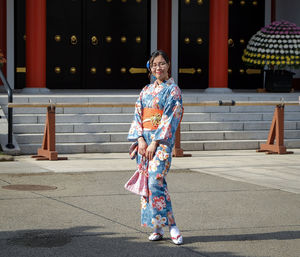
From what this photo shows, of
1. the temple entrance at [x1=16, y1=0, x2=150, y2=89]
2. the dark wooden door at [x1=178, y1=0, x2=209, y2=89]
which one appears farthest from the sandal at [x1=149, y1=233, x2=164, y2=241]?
the dark wooden door at [x1=178, y1=0, x2=209, y2=89]

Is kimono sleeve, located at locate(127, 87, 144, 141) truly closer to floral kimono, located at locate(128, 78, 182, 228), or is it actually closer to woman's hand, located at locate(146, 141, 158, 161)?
floral kimono, located at locate(128, 78, 182, 228)

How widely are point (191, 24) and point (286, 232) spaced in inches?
571

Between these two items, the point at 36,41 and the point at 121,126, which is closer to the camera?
the point at 121,126

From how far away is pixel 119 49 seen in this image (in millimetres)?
20891

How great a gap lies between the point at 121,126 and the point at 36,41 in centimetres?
363

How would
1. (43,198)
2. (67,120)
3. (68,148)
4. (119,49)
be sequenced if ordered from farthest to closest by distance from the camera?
1. (119,49)
2. (67,120)
3. (68,148)
4. (43,198)

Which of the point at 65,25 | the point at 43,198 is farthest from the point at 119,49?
the point at 43,198

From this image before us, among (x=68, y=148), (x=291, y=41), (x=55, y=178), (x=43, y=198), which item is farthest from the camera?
(x=291, y=41)

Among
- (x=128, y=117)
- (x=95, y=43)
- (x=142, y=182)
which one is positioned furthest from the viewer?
(x=95, y=43)

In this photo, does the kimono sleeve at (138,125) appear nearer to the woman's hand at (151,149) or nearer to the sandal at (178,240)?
the woman's hand at (151,149)

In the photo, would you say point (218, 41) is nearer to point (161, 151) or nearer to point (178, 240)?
point (161, 151)

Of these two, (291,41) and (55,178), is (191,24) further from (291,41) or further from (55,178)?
(55,178)

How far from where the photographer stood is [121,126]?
49.0 ft

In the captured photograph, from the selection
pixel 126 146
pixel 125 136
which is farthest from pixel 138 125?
Result: pixel 125 136
